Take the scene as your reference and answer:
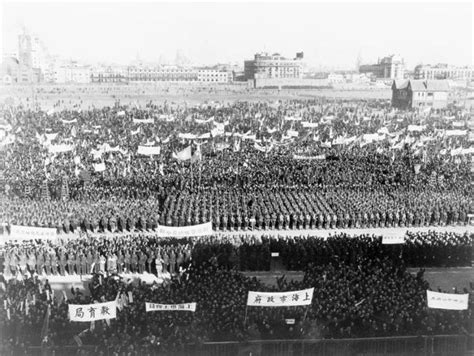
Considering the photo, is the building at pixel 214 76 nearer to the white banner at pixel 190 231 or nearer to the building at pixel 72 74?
the building at pixel 72 74

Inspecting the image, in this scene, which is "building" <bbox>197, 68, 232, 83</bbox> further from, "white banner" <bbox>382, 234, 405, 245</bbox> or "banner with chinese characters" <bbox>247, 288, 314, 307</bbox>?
"banner with chinese characters" <bbox>247, 288, 314, 307</bbox>

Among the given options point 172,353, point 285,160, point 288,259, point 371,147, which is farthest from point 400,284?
point 371,147

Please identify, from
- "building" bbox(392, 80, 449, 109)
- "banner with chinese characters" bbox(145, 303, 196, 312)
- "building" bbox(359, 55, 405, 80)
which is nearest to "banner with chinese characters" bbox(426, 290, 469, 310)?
"banner with chinese characters" bbox(145, 303, 196, 312)

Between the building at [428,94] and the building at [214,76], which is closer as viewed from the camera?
the building at [428,94]

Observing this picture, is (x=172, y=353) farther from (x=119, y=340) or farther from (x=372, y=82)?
(x=372, y=82)

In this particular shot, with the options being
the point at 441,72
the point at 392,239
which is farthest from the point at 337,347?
Answer: the point at 441,72

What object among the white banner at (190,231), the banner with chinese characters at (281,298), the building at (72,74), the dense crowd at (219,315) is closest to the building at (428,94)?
the white banner at (190,231)

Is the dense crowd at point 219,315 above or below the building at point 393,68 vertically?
below
